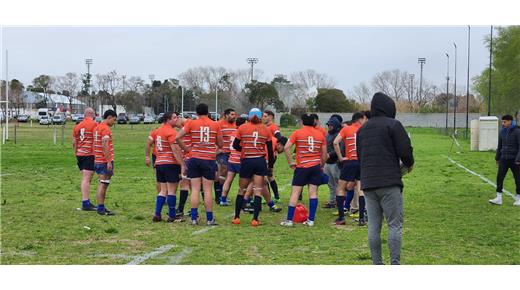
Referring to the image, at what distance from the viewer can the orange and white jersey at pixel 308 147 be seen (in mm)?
9656

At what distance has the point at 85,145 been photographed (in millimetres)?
11078

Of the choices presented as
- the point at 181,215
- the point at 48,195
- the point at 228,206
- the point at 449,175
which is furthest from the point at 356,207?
the point at 449,175

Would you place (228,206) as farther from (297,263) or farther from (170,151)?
(297,263)

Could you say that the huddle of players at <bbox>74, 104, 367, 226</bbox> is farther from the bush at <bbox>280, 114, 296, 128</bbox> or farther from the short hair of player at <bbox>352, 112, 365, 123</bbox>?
the bush at <bbox>280, 114, 296, 128</bbox>

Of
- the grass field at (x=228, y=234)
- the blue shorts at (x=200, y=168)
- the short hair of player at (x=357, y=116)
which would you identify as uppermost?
the short hair of player at (x=357, y=116)

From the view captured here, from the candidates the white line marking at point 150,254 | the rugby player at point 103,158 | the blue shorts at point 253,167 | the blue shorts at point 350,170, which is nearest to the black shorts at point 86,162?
the rugby player at point 103,158

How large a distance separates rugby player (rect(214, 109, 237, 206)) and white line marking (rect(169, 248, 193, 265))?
441cm

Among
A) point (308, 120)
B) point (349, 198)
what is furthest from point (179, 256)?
point (349, 198)

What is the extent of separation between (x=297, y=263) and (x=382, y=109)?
2051 mm

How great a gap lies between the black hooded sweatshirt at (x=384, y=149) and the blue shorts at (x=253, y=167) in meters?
3.52

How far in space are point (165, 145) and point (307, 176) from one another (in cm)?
245

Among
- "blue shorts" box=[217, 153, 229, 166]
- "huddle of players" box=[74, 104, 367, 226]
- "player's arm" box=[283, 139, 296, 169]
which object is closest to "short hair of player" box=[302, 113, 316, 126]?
"huddle of players" box=[74, 104, 367, 226]

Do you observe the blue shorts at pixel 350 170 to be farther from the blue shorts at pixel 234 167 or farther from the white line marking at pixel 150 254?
the white line marking at pixel 150 254

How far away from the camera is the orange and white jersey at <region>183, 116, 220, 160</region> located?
31.3 feet
